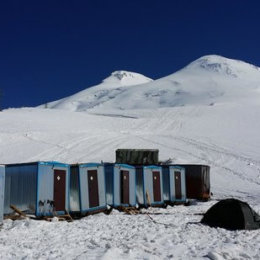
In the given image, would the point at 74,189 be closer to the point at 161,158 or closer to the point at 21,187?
the point at 21,187

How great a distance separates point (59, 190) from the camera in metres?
13.9

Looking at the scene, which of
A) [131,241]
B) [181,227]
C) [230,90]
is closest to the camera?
[131,241]

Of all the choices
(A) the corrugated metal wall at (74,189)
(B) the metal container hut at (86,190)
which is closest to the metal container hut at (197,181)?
(B) the metal container hut at (86,190)

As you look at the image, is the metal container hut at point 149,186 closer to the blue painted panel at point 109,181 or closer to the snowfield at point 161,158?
the snowfield at point 161,158

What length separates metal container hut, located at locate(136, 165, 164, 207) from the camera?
18.8m

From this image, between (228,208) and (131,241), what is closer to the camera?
(131,241)

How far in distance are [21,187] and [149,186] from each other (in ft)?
23.8

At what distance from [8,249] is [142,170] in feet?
36.4

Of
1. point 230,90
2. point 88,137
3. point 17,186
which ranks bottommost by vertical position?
point 17,186

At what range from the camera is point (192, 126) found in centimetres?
5150

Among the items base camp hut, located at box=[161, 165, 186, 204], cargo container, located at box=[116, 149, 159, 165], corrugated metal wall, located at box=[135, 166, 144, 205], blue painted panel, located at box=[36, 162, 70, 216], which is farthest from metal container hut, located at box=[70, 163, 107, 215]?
cargo container, located at box=[116, 149, 159, 165]

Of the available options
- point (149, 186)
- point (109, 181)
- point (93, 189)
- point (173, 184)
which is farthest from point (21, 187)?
point (173, 184)

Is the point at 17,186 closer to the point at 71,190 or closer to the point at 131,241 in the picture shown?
the point at 71,190

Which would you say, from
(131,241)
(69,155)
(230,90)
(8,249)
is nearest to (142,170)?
(131,241)
